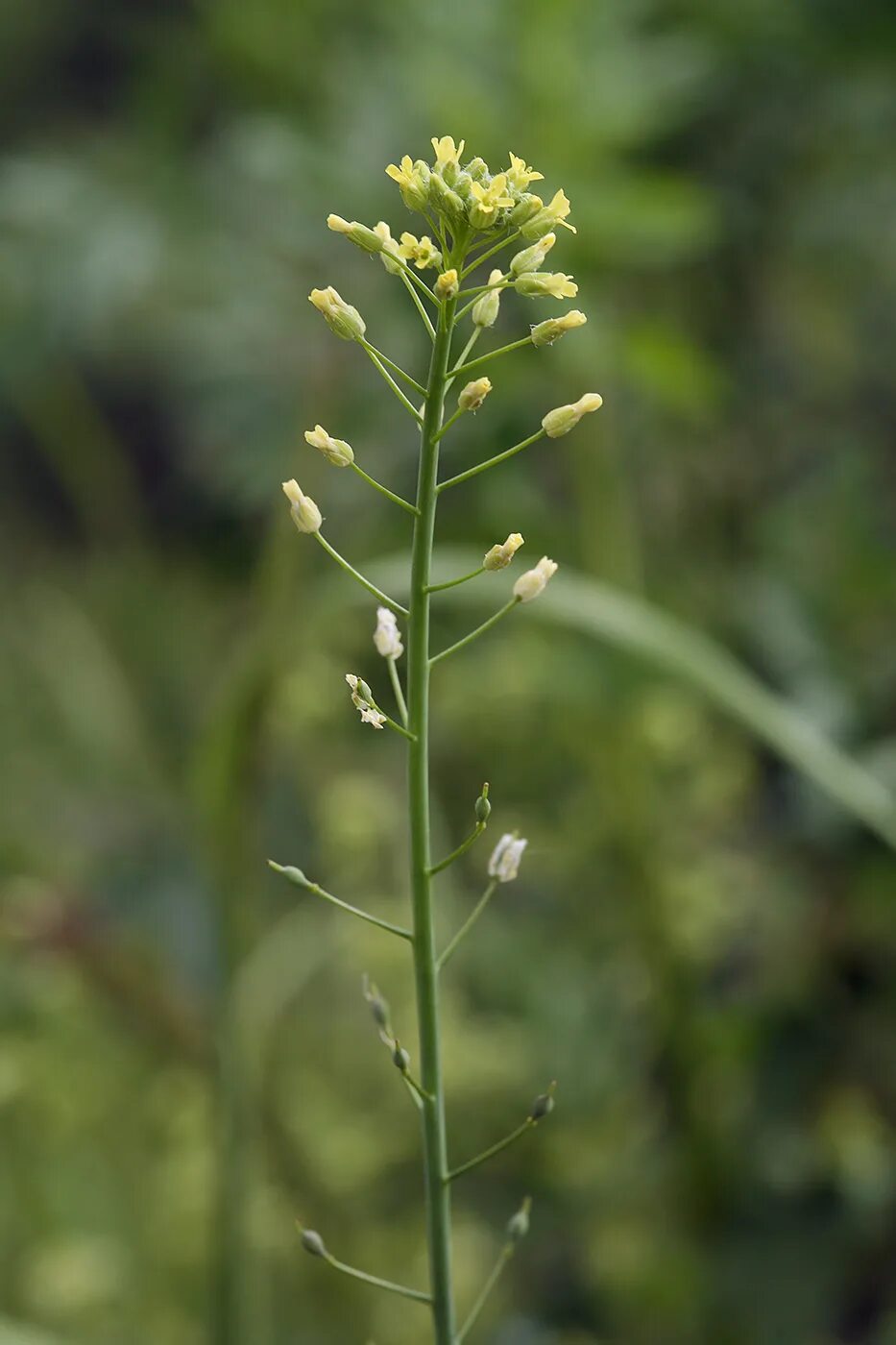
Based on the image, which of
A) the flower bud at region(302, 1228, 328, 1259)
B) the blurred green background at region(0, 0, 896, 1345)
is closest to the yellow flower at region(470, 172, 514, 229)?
the flower bud at region(302, 1228, 328, 1259)

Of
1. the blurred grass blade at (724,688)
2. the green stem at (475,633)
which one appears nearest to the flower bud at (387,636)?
the green stem at (475,633)

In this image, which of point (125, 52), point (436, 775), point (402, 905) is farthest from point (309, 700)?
point (125, 52)

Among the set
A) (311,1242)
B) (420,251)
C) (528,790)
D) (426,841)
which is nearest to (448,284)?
(420,251)

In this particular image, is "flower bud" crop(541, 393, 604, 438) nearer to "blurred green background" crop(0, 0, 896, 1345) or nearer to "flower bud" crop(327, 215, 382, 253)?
"flower bud" crop(327, 215, 382, 253)

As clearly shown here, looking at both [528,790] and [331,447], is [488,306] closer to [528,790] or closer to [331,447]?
[331,447]

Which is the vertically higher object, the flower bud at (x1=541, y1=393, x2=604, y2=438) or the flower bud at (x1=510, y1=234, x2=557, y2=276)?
the flower bud at (x1=510, y1=234, x2=557, y2=276)

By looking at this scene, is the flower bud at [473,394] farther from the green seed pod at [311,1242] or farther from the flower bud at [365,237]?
the green seed pod at [311,1242]

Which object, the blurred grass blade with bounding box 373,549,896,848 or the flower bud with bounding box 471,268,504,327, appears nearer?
the flower bud with bounding box 471,268,504,327
